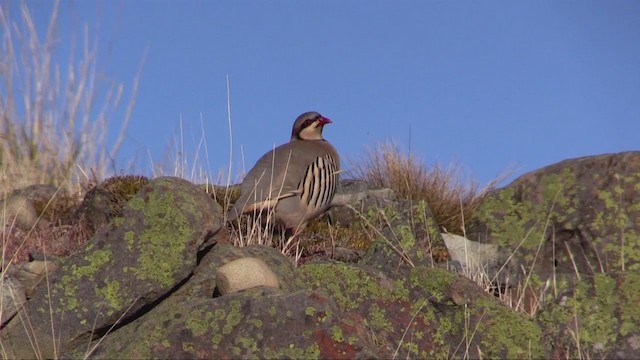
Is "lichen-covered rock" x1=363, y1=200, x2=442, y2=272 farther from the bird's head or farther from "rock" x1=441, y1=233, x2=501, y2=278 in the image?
the bird's head

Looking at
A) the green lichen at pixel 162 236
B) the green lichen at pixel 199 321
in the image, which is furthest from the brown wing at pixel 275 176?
the green lichen at pixel 199 321

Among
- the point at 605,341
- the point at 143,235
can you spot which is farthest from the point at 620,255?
the point at 143,235

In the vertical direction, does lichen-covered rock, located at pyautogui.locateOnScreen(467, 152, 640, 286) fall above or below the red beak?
below

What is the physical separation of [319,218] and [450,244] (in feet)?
4.82

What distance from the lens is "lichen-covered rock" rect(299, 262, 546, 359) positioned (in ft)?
17.3

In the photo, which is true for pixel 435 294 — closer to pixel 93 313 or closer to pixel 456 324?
pixel 456 324

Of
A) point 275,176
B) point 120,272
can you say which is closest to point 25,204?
point 275,176

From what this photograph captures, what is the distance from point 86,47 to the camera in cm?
1303

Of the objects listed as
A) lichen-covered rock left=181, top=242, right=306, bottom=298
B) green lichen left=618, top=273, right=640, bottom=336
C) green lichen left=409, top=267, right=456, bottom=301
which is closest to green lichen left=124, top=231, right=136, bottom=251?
lichen-covered rock left=181, top=242, right=306, bottom=298

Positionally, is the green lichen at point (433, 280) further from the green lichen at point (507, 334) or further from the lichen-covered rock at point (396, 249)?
the lichen-covered rock at point (396, 249)

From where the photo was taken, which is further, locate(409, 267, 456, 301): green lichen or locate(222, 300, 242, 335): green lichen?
locate(409, 267, 456, 301): green lichen

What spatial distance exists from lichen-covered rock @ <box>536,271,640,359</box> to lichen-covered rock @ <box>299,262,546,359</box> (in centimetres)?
26

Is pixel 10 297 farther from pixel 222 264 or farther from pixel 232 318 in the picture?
pixel 232 318

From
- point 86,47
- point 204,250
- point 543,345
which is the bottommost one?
point 543,345
